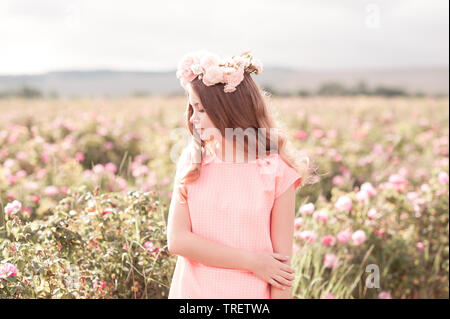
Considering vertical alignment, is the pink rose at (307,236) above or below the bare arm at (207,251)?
below

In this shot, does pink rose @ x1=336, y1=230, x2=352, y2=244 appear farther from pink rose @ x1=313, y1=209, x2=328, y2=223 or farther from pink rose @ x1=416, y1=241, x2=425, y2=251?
pink rose @ x1=416, y1=241, x2=425, y2=251

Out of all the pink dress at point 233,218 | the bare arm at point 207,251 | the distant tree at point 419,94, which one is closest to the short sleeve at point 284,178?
the pink dress at point 233,218

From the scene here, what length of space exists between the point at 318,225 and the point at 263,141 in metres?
1.78

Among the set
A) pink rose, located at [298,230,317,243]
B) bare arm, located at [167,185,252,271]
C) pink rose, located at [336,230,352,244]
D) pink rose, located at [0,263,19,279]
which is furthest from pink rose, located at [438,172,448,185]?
pink rose, located at [0,263,19,279]

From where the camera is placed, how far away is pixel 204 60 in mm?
1810

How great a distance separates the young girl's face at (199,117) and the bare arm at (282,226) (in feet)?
1.15

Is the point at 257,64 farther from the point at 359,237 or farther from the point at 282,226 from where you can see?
the point at 359,237

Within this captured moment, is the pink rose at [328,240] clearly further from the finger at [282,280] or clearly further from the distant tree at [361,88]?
the distant tree at [361,88]

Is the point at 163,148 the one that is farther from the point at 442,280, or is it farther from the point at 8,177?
the point at 442,280

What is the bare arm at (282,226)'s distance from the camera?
5.90 feet

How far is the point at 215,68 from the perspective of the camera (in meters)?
1.78

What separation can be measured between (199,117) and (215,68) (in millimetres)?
175

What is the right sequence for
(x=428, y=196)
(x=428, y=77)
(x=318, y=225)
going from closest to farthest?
(x=318, y=225) < (x=428, y=196) < (x=428, y=77)
